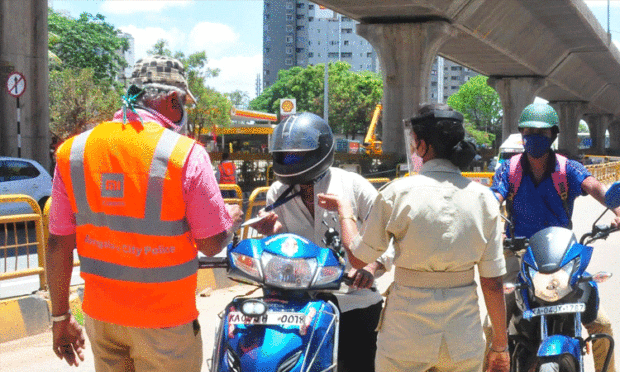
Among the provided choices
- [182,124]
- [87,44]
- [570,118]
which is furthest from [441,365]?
[570,118]

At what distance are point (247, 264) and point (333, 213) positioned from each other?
69 cm

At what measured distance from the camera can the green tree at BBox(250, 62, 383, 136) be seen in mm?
85250

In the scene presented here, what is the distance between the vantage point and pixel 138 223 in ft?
9.22

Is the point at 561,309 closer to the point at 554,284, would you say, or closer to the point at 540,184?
the point at 554,284

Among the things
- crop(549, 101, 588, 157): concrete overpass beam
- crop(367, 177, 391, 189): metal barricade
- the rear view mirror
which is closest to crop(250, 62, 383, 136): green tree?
crop(549, 101, 588, 157): concrete overpass beam

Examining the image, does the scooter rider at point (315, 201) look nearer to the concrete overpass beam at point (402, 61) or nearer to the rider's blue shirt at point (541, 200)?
the rider's blue shirt at point (541, 200)

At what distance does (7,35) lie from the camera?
19312mm

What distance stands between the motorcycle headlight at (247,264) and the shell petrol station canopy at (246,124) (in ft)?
158

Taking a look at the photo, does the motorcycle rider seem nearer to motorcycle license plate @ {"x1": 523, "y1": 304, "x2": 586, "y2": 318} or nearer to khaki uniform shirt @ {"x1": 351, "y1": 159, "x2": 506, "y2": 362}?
motorcycle license plate @ {"x1": 523, "y1": 304, "x2": 586, "y2": 318}

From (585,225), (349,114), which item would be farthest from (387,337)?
(349,114)

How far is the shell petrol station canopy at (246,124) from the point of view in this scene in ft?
191

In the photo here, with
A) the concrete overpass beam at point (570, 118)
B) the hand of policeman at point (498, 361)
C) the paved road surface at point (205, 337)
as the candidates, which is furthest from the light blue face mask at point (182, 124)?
the concrete overpass beam at point (570, 118)

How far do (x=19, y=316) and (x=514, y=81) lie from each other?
151 feet

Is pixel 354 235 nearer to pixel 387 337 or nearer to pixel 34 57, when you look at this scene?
pixel 387 337
